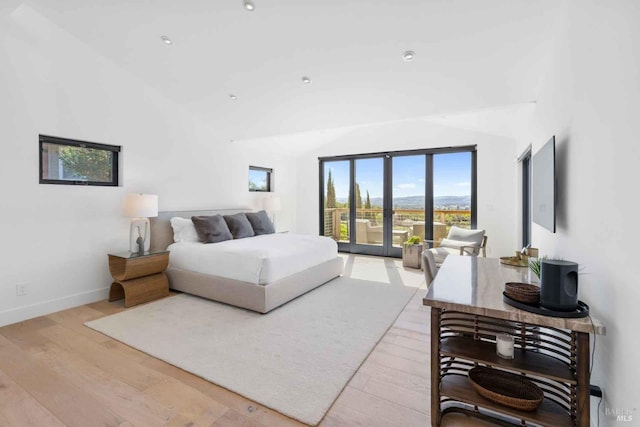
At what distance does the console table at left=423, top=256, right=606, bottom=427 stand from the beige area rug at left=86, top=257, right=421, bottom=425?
29.4 inches

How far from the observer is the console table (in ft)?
4.28

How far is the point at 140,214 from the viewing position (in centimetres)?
364

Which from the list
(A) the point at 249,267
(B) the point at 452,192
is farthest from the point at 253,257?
(B) the point at 452,192

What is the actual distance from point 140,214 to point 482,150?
5525 mm

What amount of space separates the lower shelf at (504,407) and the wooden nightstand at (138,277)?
3.38 meters

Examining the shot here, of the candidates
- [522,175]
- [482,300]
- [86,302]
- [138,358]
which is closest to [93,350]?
[138,358]

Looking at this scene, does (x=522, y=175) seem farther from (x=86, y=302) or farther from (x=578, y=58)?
(x=86, y=302)

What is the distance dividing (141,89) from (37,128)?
1354 millimetres

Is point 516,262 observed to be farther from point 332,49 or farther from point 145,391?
point 145,391

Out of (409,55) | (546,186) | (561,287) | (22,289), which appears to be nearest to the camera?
(561,287)

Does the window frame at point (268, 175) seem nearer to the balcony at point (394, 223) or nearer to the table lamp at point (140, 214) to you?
the balcony at point (394, 223)

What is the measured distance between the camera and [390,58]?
3.09m

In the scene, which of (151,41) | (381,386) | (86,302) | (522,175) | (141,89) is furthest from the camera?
(522,175)

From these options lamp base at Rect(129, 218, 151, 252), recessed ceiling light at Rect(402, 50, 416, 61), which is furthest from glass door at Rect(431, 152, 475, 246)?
lamp base at Rect(129, 218, 151, 252)
